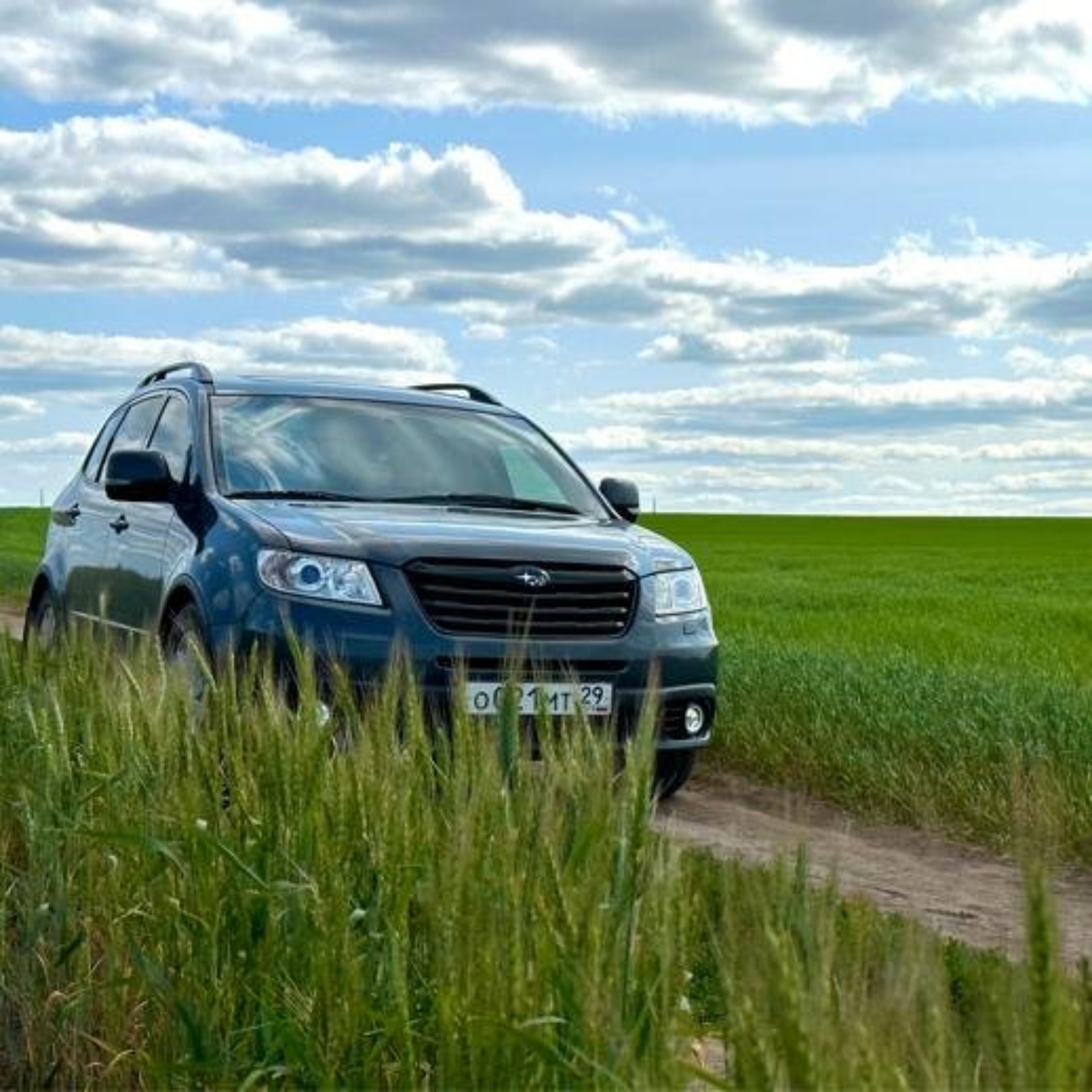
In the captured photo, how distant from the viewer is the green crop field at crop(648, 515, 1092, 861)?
9109mm

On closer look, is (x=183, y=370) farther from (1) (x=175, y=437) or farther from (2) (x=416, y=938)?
(2) (x=416, y=938)

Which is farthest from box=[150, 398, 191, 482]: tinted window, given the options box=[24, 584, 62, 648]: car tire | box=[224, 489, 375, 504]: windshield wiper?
box=[24, 584, 62, 648]: car tire

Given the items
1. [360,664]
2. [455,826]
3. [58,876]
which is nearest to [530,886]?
[455,826]

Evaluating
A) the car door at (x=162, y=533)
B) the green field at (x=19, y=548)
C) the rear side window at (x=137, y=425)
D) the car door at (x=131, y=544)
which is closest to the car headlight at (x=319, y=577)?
the car door at (x=162, y=533)

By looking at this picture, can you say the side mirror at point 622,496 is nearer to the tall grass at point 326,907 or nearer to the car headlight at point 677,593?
the car headlight at point 677,593

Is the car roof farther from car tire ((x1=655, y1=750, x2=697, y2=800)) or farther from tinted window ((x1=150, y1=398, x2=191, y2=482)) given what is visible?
car tire ((x1=655, y1=750, x2=697, y2=800))

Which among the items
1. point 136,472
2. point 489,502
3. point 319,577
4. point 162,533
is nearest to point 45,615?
point 162,533

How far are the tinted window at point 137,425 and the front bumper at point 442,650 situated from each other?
2.83 metres

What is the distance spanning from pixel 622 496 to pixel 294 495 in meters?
1.92

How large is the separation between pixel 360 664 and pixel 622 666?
124 cm

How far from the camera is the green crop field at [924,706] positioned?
29.9 ft

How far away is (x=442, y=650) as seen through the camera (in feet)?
26.9

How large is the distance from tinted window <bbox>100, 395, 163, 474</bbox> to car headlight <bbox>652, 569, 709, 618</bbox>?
10.5 ft

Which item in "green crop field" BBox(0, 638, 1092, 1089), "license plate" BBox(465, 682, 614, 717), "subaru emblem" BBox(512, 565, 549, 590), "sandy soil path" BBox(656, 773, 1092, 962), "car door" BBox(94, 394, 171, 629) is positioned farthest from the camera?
"car door" BBox(94, 394, 171, 629)
